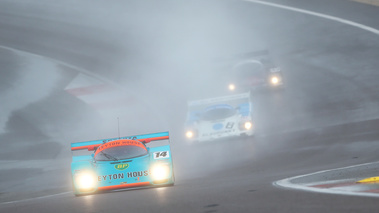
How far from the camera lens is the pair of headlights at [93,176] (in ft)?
38.9

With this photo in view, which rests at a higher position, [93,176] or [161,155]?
[161,155]

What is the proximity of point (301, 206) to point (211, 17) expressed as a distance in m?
30.3

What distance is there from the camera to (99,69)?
96.7 feet

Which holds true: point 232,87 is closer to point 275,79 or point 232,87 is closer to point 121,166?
point 275,79

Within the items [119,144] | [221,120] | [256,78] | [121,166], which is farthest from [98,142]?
[256,78]

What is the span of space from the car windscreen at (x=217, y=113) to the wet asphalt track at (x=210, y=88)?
2.99 feet

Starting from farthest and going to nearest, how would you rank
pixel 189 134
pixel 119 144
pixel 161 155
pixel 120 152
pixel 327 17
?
pixel 327 17 < pixel 189 134 < pixel 119 144 < pixel 120 152 < pixel 161 155

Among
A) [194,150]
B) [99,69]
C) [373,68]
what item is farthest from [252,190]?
[99,69]

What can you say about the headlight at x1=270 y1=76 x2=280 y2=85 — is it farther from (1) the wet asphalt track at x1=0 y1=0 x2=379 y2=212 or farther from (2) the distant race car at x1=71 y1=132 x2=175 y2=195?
(2) the distant race car at x1=71 y1=132 x2=175 y2=195

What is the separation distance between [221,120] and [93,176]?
25.6 feet

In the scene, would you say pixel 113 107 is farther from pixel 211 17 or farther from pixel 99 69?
pixel 211 17

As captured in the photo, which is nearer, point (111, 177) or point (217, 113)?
point (111, 177)

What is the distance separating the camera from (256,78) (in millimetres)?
23297

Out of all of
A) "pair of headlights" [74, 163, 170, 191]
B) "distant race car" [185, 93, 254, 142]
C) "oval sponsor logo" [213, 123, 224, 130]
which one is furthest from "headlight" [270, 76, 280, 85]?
"pair of headlights" [74, 163, 170, 191]
